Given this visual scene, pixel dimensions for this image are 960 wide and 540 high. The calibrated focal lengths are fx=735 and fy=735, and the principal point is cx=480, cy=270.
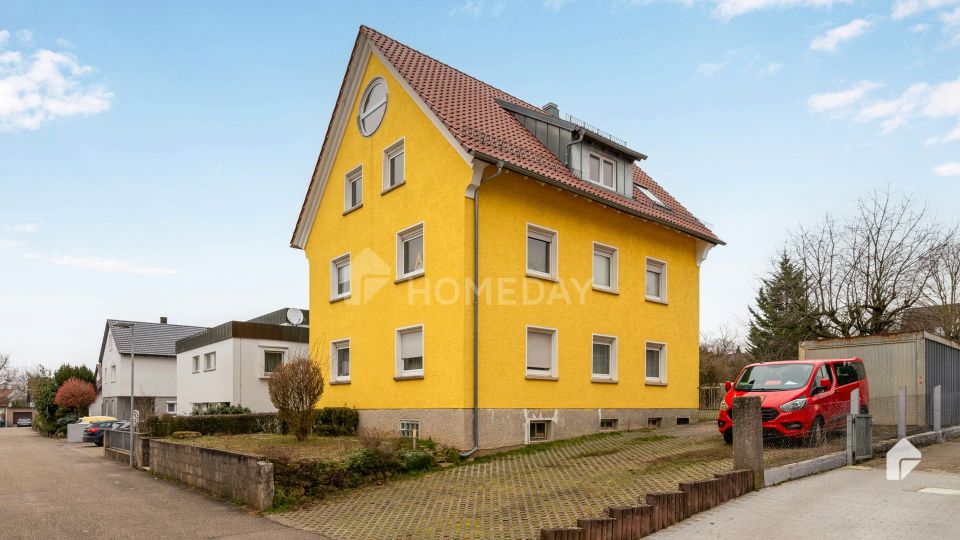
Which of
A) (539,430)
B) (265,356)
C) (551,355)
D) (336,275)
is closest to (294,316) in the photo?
(265,356)

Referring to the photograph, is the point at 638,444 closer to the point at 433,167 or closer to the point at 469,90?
the point at 433,167

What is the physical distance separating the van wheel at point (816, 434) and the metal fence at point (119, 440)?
61.4ft

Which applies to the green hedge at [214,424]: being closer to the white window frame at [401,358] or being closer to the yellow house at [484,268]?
the yellow house at [484,268]

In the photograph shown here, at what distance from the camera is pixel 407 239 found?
18484 mm

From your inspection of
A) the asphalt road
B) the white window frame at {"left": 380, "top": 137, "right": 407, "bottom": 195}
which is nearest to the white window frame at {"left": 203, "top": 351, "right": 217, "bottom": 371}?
the asphalt road

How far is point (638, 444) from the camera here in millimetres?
16328

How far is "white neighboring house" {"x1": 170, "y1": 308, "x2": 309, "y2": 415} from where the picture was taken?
31.1 meters

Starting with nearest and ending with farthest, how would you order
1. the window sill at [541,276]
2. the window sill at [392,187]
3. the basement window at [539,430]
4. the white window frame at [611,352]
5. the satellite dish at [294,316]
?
the basement window at [539,430]
the window sill at [541,276]
the window sill at [392,187]
the white window frame at [611,352]
the satellite dish at [294,316]

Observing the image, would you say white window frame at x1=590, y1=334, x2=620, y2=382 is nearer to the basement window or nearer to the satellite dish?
the basement window

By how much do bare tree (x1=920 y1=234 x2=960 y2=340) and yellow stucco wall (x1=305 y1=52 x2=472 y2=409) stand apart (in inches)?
1185

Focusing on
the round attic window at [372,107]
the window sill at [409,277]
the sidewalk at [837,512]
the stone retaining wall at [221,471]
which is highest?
the round attic window at [372,107]

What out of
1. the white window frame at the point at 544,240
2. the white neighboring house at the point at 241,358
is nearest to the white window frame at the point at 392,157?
the white window frame at the point at 544,240

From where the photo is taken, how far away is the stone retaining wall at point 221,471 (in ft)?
39.3

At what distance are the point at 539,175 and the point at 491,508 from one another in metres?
8.57
